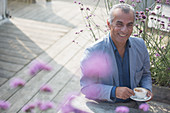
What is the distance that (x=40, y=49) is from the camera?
3.51 meters

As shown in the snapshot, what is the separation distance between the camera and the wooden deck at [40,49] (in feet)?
8.70

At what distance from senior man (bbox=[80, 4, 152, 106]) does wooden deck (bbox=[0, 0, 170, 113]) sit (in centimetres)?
14

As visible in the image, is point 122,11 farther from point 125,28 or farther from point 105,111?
point 105,111

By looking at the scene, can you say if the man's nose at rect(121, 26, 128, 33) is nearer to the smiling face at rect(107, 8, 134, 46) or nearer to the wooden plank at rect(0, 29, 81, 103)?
the smiling face at rect(107, 8, 134, 46)

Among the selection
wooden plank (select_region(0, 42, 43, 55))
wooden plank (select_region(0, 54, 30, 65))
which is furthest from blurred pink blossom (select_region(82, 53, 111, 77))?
wooden plank (select_region(0, 42, 43, 55))

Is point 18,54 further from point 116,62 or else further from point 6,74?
point 116,62

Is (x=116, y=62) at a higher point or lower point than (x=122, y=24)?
lower

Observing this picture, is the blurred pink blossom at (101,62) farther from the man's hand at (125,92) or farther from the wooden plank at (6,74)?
the wooden plank at (6,74)

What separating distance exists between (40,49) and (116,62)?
2.07 meters

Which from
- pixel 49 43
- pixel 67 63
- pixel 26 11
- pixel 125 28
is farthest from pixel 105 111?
pixel 26 11

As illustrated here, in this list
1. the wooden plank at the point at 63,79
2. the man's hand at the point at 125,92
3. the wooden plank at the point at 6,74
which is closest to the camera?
the man's hand at the point at 125,92

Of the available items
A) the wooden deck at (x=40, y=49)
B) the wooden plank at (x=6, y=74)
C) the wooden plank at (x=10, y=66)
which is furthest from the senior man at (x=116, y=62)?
the wooden plank at (x=10, y=66)

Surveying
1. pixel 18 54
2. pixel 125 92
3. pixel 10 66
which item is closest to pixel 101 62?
pixel 125 92

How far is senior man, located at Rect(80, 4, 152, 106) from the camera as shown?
150 cm
